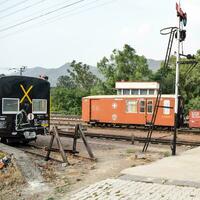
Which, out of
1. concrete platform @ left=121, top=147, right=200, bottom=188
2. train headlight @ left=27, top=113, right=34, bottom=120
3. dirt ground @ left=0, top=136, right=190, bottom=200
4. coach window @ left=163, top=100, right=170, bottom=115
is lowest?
dirt ground @ left=0, top=136, right=190, bottom=200

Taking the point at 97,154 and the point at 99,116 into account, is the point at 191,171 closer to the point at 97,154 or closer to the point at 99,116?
the point at 97,154

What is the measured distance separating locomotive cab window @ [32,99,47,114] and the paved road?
8.26m

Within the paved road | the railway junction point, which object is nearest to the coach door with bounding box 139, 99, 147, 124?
the railway junction point

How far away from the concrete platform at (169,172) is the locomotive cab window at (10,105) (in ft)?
22.2

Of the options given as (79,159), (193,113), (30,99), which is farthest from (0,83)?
(193,113)

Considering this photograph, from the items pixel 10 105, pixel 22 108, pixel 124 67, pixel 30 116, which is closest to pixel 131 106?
pixel 30 116

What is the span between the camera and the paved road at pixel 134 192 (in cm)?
823

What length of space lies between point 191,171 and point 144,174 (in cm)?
154

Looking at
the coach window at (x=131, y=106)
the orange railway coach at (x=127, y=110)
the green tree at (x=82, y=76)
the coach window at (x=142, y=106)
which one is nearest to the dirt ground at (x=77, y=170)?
the orange railway coach at (x=127, y=110)

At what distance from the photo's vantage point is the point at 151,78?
65500 millimetres

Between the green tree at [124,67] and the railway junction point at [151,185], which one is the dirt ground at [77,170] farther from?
the green tree at [124,67]

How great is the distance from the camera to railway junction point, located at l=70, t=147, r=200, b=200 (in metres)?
8.36

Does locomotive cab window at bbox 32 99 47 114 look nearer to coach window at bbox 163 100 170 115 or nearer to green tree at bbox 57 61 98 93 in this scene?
coach window at bbox 163 100 170 115

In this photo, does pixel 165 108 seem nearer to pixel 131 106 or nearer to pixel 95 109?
pixel 131 106
